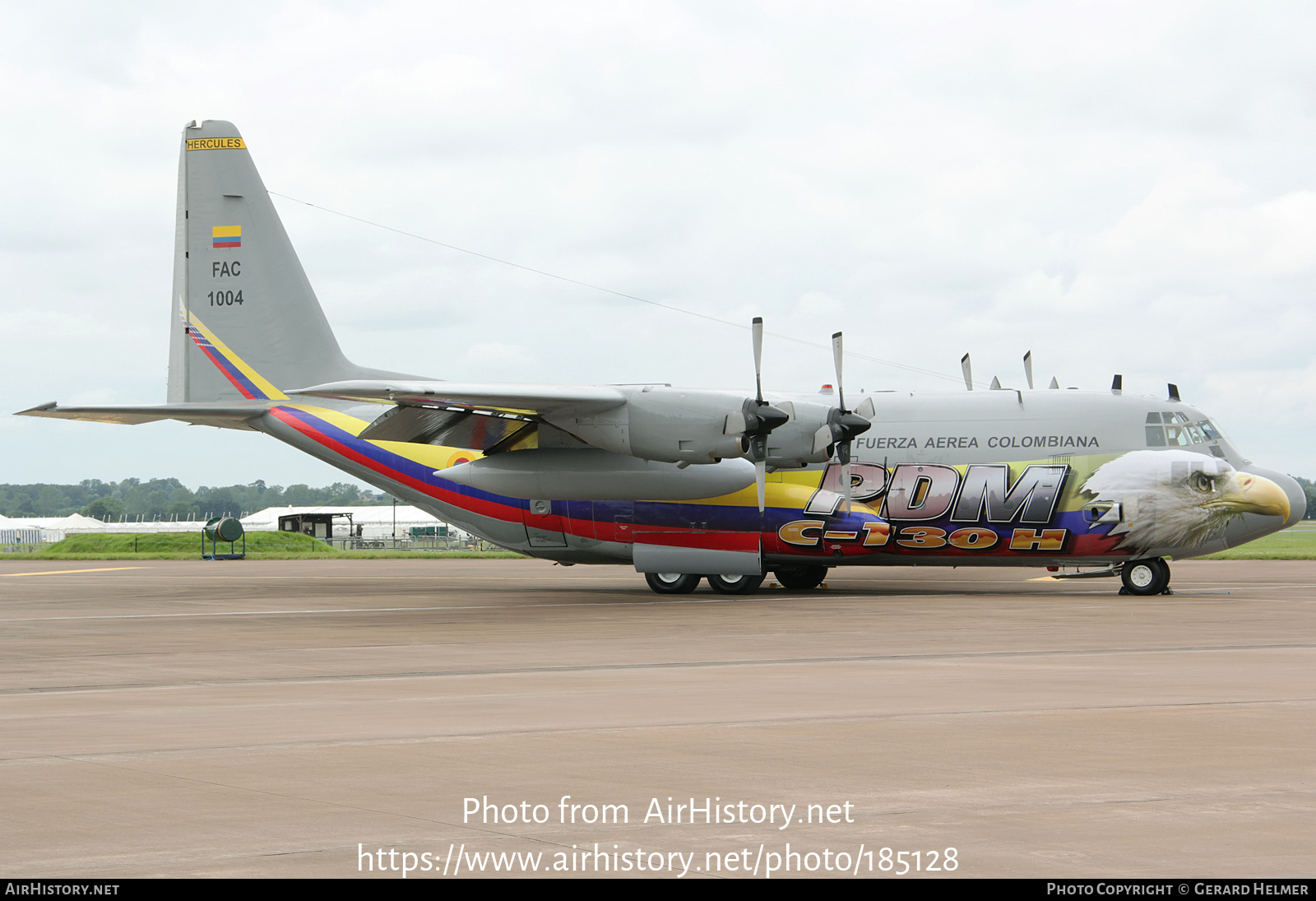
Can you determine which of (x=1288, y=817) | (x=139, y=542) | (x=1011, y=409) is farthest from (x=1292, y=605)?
(x=139, y=542)

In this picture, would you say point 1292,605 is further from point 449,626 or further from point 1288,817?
point 1288,817

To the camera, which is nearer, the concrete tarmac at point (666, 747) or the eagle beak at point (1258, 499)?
the concrete tarmac at point (666, 747)

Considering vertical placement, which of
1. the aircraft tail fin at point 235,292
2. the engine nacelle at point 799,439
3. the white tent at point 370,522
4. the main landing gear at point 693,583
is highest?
the aircraft tail fin at point 235,292

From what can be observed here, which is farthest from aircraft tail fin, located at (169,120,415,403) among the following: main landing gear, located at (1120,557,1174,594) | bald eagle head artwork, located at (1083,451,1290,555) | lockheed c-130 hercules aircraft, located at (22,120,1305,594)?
main landing gear, located at (1120,557,1174,594)

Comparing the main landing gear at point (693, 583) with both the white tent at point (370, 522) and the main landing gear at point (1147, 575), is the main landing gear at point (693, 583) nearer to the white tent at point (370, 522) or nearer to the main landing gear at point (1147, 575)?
the main landing gear at point (1147, 575)

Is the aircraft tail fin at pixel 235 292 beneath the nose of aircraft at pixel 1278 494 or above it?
above

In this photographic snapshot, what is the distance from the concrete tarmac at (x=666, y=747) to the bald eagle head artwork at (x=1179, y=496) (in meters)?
5.50

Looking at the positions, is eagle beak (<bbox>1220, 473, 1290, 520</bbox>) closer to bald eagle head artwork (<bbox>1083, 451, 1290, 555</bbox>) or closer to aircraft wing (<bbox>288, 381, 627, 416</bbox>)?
bald eagle head artwork (<bbox>1083, 451, 1290, 555</bbox>)

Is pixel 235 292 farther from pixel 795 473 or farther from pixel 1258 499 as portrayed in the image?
pixel 1258 499

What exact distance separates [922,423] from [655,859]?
23280mm

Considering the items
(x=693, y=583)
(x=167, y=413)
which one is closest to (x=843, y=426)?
(x=693, y=583)

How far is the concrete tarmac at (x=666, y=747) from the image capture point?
19.3 feet

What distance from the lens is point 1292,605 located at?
79.6 feet

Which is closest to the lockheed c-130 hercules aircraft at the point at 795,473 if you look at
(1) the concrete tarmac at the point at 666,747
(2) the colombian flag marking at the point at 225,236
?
(2) the colombian flag marking at the point at 225,236
